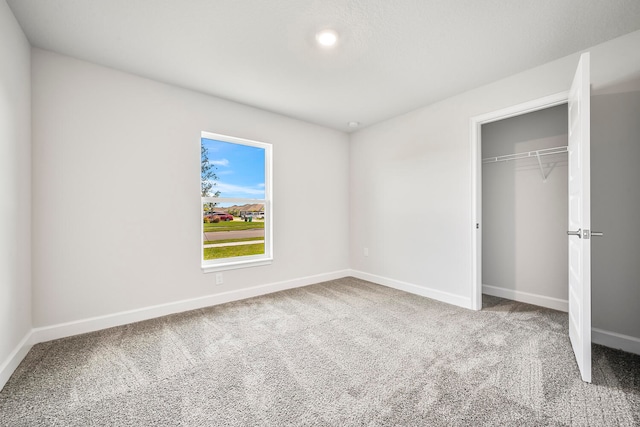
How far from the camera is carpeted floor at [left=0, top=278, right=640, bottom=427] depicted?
150 cm

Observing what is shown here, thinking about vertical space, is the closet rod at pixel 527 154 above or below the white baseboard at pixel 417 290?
above

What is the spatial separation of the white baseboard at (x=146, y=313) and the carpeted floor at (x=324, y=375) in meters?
0.10

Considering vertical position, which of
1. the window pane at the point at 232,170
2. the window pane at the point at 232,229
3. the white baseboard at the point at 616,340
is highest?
the window pane at the point at 232,170

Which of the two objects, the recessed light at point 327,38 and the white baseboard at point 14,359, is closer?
the white baseboard at point 14,359

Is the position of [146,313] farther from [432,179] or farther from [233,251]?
[432,179]

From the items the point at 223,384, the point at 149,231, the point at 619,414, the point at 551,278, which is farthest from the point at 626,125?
the point at 149,231

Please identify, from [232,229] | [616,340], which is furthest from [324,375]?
[616,340]

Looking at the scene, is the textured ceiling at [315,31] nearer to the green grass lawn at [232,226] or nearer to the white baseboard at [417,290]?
the green grass lawn at [232,226]

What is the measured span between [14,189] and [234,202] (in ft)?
6.34

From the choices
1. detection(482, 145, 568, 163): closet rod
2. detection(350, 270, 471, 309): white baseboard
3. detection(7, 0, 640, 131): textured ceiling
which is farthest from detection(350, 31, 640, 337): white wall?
detection(482, 145, 568, 163): closet rod

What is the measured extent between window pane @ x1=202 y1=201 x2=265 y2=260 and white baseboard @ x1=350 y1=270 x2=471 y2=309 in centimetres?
172

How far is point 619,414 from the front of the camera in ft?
4.90

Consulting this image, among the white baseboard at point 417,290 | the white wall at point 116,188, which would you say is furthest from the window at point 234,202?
the white baseboard at point 417,290

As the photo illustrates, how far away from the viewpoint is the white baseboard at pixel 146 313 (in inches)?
94.0
